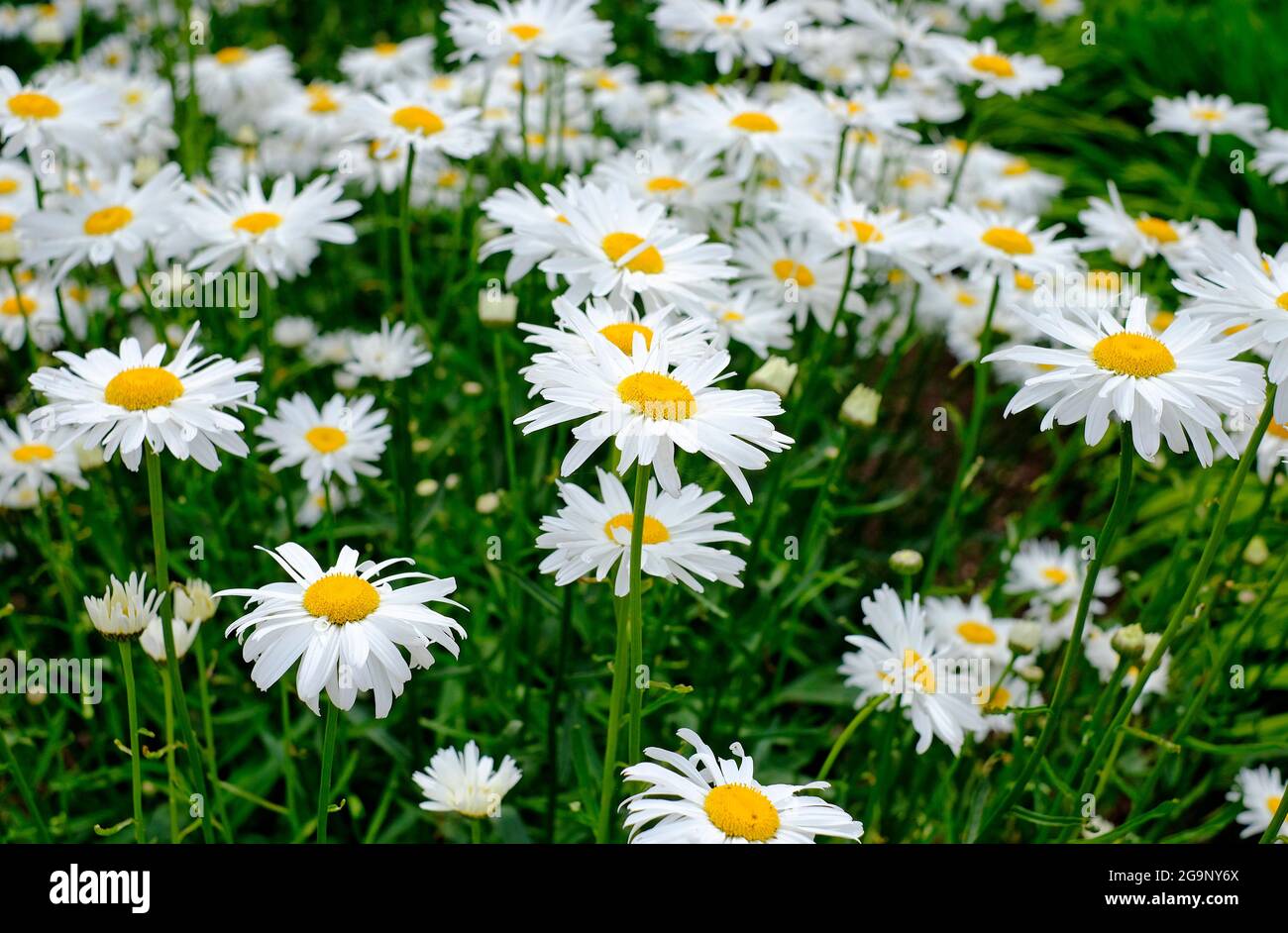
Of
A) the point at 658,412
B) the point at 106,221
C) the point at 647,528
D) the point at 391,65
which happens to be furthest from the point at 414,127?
the point at 391,65

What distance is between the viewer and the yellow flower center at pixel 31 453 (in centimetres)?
268

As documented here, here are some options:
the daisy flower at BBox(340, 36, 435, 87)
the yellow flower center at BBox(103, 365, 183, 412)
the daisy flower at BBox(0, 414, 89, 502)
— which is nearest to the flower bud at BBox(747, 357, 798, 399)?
the yellow flower center at BBox(103, 365, 183, 412)

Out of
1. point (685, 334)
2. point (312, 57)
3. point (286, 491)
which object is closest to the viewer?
point (685, 334)

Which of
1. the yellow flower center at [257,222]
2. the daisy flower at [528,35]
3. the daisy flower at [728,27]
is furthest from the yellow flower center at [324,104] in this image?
the yellow flower center at [257,222]

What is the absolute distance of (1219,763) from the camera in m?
2.99

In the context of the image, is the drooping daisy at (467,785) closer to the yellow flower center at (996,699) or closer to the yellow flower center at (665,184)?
the yellow flower center at (996,699)

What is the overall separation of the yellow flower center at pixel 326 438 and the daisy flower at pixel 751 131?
1094mm

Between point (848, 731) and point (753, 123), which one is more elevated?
point (753, 123)

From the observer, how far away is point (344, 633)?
154 cm

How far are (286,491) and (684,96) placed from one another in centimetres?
150

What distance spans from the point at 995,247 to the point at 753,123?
69cm

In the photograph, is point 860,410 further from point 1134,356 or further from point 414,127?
point 414,127
